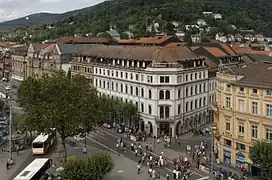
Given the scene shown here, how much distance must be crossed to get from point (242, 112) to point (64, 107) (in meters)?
24.4

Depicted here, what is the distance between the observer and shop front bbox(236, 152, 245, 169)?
210ft

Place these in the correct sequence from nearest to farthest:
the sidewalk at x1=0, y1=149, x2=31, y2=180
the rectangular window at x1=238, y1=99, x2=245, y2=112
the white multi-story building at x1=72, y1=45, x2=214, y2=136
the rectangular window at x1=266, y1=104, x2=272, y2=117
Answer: the rectangular window at x1=266, y1=104, x2=272, y2=117 → the sidewalk at x1=0, y1=149, x2=31, y2=180 → the rectangular window at x1=238, y1=99, x2=245, y2=112 → the white multi-story building at x1=72, y1=45, x2=214, y2=136

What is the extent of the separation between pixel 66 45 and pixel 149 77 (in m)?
53.1

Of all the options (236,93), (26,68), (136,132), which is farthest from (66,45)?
(236,93)

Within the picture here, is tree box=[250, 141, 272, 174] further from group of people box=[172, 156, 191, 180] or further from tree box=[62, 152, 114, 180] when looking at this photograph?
tree box=[62, 152, 114, 180]

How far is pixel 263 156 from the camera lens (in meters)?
53.0

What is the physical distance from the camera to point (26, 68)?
158m

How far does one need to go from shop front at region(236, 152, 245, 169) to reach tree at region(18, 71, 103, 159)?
21.0 m

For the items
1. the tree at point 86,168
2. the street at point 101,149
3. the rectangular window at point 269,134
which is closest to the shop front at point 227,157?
the street at point 101,149

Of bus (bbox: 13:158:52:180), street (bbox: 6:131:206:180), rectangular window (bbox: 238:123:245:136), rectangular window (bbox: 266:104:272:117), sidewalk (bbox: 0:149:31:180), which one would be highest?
rectangular window (bbox: 266:104:272:117)

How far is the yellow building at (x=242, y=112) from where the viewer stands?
199ft

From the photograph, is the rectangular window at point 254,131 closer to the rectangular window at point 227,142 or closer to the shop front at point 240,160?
the shop front at point 240,160

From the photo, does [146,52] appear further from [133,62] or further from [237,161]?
[237,161]

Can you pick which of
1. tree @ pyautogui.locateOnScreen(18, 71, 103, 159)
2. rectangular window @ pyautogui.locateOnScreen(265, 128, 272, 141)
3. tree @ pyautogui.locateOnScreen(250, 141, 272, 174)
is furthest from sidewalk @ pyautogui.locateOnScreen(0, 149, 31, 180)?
rectangular window @ pyautogui.locateOnScreen(265, 128, 272, 141)
